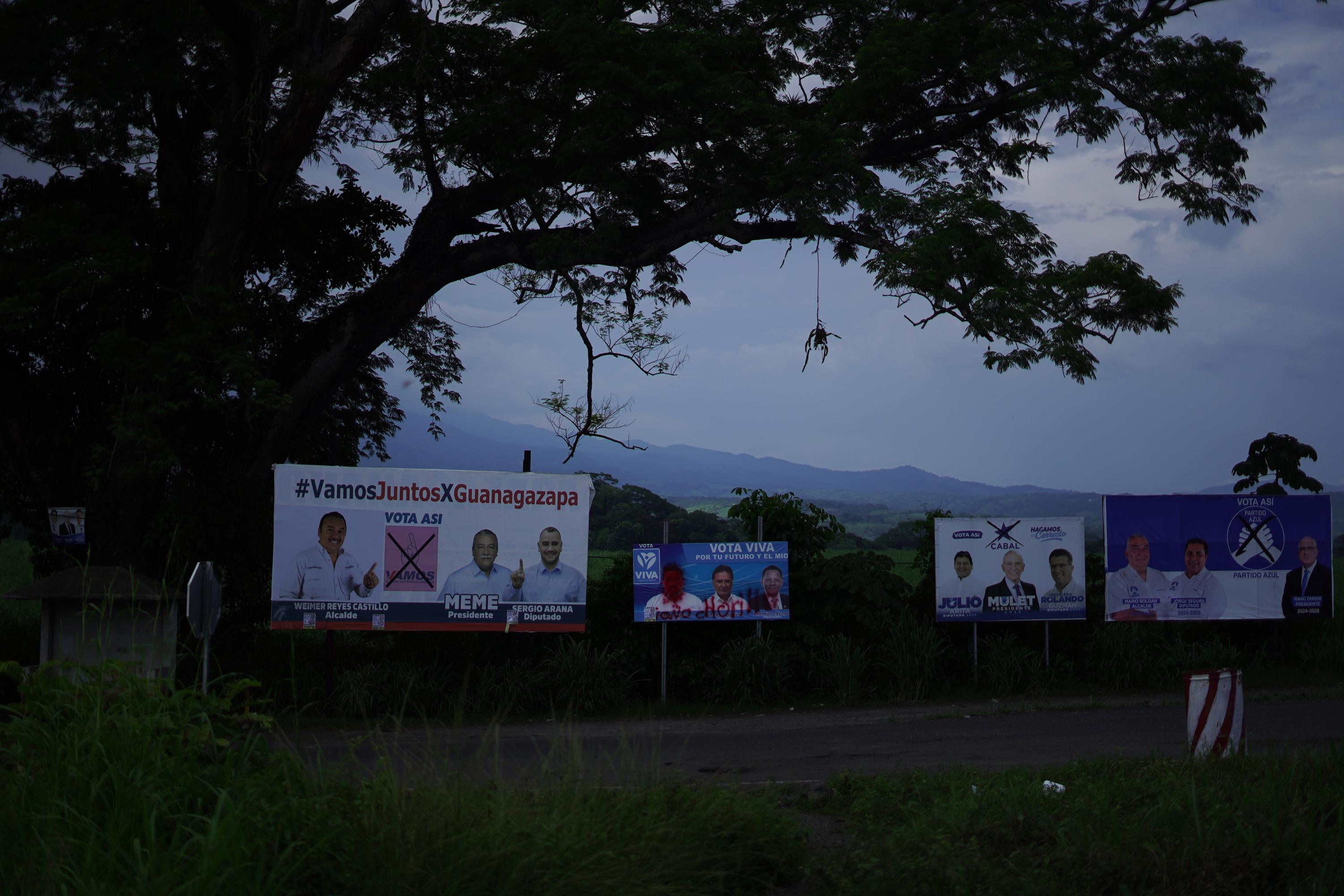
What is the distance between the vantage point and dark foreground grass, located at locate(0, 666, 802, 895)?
4203 millimetres

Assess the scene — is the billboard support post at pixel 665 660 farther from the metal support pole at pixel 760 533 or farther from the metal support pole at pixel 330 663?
the metal support pole at pixel 330 663

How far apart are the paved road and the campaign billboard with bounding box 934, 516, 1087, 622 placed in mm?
1494

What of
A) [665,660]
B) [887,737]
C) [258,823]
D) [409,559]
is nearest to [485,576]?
[409,559]

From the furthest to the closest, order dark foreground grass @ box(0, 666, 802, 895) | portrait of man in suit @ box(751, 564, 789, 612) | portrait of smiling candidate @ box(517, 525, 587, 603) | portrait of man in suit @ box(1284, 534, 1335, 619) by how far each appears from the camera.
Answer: portrait of man in suit @ box(1284, 534, 1335, 619), portrait of man in suit @ box(751, 564, 789, 612), portrait of smiling candidate @ box(517, 525, 587, 603), dark foreground grass @ box(0, 666, 802, 895)

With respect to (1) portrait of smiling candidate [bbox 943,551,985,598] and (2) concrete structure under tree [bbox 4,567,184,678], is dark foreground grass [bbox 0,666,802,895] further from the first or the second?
(1) portrait of smiling candidate [bbox 943,551,985,598]

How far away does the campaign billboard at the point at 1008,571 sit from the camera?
14.2 m

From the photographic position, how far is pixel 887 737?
11117mm

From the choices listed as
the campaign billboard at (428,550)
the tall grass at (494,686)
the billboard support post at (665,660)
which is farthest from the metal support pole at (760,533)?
the campaign billboard at (428,550)

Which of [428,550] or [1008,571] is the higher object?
[428,550]

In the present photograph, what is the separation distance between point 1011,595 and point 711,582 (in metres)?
3.85

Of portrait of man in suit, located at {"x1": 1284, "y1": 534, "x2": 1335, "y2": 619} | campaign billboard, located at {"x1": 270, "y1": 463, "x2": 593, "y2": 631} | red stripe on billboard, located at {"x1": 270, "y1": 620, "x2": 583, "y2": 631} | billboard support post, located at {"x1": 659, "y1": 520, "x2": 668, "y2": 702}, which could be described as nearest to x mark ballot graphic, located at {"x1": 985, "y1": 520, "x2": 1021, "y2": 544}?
portrait of man in suit, located at {"x1": 1284, "y1": 534, "x2": 1335, "y2": 619}

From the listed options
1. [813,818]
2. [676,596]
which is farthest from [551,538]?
[813,818]

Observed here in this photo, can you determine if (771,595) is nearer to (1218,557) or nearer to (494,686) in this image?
(494,686)

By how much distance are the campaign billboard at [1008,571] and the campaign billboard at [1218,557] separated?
1.80ft
